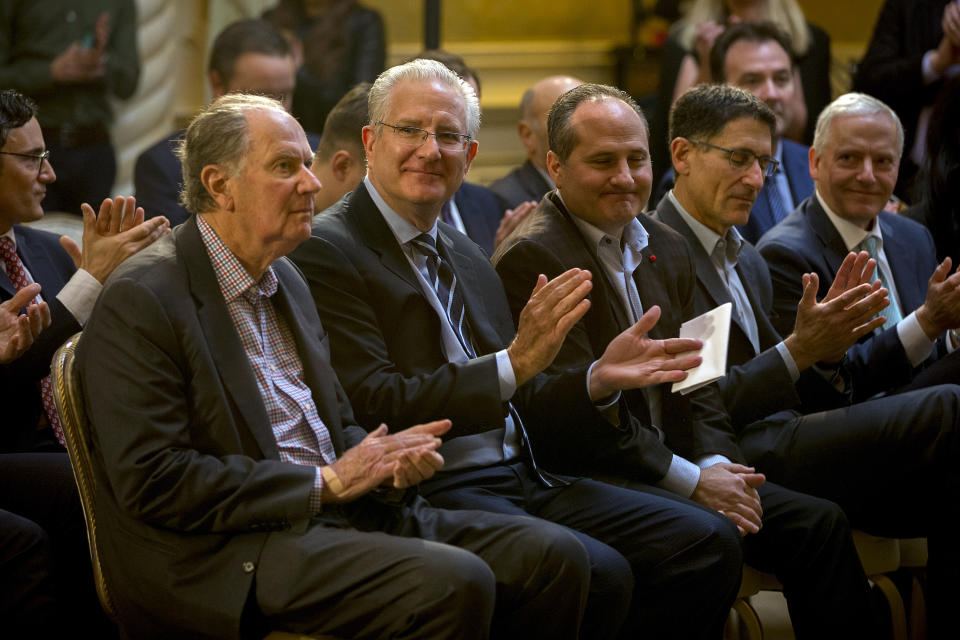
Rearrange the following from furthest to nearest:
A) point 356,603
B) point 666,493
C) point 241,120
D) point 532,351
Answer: point 666,493
point 532,351
point 241,120
point 356,603

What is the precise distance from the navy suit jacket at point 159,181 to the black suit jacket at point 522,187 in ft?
3.82

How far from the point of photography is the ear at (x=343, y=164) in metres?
3.62

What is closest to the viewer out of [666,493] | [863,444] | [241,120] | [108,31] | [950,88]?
[241,120]

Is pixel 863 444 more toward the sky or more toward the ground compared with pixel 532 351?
more toward the ground

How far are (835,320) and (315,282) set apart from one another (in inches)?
49.1

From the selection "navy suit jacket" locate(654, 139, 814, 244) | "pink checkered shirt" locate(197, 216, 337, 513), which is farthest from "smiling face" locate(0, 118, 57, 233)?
"navy suit jacket" locate(654, 139, 814, 244)

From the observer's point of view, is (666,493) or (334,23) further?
(334,23)

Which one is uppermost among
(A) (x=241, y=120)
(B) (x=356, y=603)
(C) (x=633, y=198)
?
(A) (x=241, y=120)

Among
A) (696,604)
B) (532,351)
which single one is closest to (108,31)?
(532,351)

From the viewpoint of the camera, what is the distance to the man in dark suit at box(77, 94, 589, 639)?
206cm

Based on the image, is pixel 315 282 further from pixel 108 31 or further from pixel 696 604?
pixel 108 31

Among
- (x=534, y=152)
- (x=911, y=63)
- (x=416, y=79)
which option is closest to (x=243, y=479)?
(x=416, y=79)

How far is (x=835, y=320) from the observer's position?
290 cm

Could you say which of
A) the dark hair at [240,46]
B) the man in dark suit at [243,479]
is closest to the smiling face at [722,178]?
the man in dark suit at [243,479]
